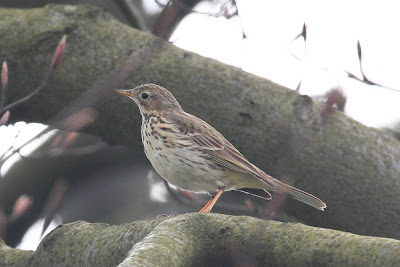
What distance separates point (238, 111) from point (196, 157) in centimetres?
45

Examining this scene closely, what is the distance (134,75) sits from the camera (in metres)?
4.87

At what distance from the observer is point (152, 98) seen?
16.5 ft

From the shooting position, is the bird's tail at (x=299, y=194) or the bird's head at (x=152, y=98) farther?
the bird's head at (x=152, y=98)

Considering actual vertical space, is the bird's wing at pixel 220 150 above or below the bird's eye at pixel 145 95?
below

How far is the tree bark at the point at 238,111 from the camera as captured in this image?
4.55 metres

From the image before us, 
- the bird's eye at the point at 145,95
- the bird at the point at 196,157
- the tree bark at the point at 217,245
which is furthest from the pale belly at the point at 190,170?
the tree bark at the point at 217,245

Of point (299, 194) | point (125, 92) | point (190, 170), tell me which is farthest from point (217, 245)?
point (125, 92)

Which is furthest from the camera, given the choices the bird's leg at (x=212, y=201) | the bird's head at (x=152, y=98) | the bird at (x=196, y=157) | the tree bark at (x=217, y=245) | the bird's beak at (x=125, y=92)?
the bird's head at (x=152, y=98)

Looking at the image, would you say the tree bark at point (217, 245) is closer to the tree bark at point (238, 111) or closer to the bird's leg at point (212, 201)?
the bird's leg at point (212, 201)

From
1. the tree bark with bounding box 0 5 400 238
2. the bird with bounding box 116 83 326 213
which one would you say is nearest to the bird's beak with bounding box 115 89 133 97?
the bird with bounding box 116 83 326 213

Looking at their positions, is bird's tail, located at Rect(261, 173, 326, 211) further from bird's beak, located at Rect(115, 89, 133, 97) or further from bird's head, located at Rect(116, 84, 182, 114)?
bird's beak, located at Rect(115, 89, 133, 97)

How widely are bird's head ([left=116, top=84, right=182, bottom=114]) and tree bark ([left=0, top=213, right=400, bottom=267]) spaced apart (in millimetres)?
1539

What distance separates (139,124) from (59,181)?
124 cm

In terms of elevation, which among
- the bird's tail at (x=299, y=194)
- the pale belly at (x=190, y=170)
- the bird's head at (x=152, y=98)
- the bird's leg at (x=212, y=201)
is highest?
the bird's head at (x=152, y=98)
